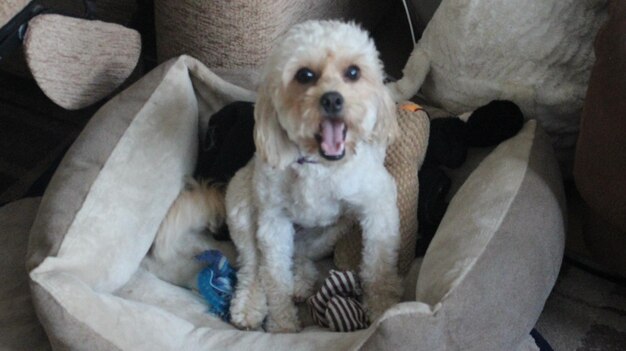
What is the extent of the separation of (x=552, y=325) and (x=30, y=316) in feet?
3.67

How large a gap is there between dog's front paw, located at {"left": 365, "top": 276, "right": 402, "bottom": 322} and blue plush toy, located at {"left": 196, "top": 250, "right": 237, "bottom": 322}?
295 mm

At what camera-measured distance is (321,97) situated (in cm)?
109

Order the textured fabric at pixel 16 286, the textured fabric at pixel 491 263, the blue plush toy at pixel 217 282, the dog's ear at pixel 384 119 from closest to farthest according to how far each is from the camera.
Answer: the textured fabric at pixel 491 263
the dog's ear at pixel 384 119
the textured fabric at pixel 16 286
the blue plush toy at pixel 217 282

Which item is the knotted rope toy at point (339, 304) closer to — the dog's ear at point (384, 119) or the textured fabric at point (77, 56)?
the dog's ear at point (384, 119)

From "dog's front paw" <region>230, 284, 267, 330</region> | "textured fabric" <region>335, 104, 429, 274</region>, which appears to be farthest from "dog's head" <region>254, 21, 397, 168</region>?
"dog's front paw" <region>230, 284, 267, 330</region>

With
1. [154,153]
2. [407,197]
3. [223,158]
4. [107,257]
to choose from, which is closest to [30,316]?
[107,257]

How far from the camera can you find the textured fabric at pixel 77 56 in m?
1.43

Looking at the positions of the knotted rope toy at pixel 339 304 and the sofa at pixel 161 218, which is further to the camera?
the knotted rope toy at pixel 339 304

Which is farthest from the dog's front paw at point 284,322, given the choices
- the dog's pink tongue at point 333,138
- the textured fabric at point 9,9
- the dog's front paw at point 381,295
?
the textured fabric at point 9,9

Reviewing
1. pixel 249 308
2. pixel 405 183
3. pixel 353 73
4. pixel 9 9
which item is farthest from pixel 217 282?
Result: pixel 9 9

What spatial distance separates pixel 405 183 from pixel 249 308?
0.41 metres

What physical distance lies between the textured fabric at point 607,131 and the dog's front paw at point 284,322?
620 millimetres

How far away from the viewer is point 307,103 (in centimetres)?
110

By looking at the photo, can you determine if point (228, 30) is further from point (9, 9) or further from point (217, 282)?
point (217, 282)
